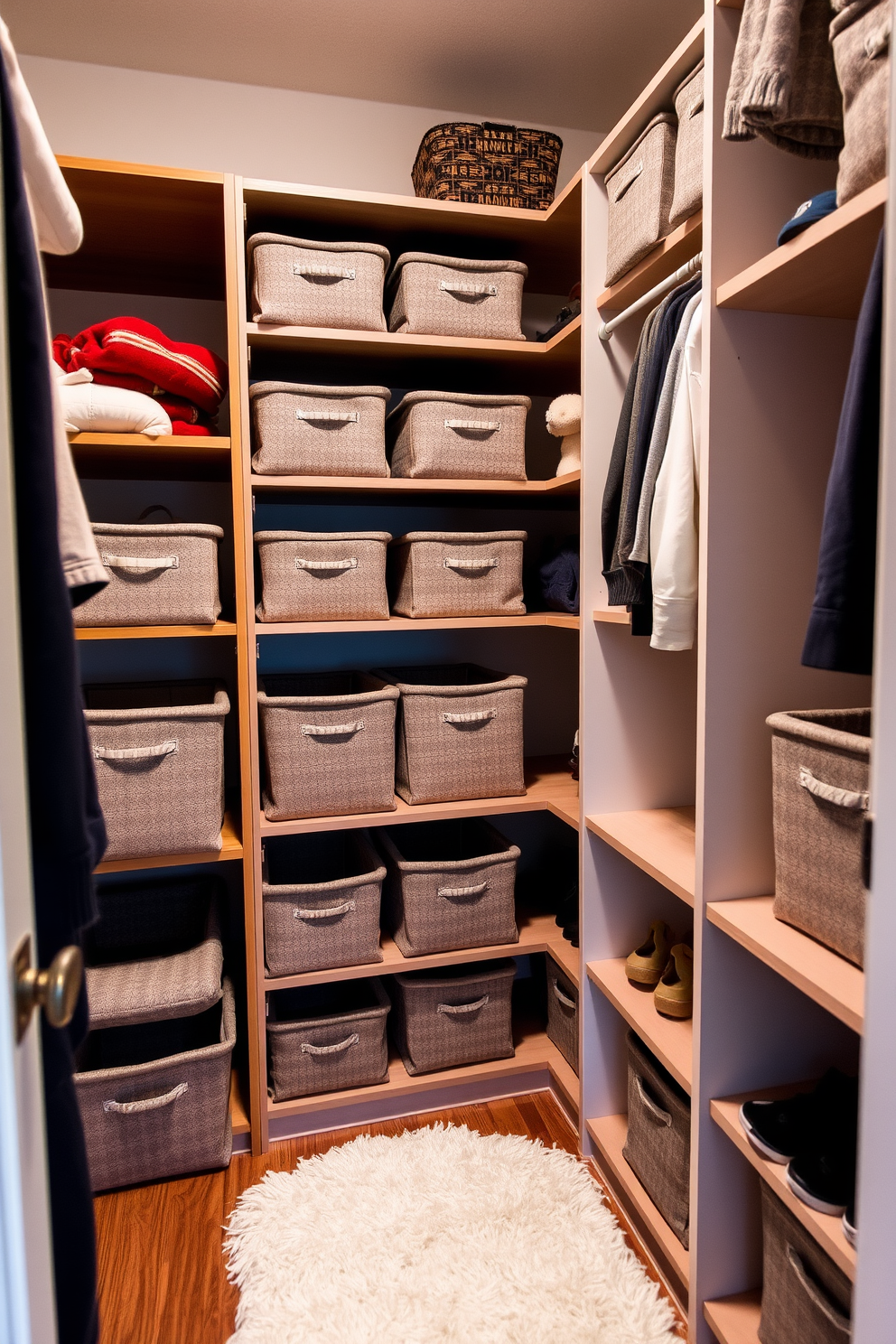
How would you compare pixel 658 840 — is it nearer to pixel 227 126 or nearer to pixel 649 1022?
pixel 649 1022

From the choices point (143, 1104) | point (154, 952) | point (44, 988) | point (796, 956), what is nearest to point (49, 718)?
point (44, 988)

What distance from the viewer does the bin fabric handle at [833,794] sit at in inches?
40.9

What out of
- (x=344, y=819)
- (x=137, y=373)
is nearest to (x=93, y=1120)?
(x=344, y=819)

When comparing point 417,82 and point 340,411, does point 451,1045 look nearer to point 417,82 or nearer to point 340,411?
point 340,411

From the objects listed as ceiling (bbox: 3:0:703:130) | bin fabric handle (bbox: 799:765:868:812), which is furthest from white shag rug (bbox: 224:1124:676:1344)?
ceiling (bbox: 3:0:703:130)

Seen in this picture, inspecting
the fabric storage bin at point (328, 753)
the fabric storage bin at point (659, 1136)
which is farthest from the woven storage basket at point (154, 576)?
the fabric storage bin at point (659, 1136)

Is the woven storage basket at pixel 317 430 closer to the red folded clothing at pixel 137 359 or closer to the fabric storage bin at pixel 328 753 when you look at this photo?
the red folded clothing at pixel 137 359

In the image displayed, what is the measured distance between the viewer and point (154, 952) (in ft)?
7.00

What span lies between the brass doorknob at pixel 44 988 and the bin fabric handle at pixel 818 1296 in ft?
3.54

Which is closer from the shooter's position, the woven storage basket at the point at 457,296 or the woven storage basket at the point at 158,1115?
the woven storage basket at the point at 158,1115

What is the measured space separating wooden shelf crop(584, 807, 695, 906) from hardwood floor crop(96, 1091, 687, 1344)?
77 cm

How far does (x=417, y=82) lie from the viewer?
2.16 m

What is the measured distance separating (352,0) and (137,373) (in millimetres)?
970

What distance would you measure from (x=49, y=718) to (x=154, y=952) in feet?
5.28
